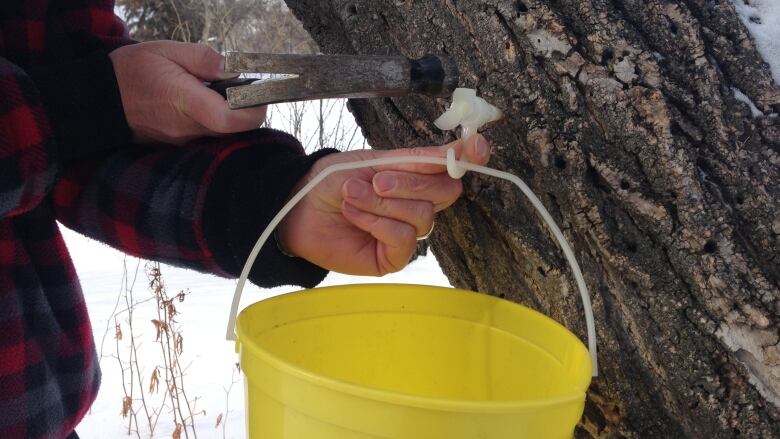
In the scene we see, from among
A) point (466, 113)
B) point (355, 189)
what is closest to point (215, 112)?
point (355, 189)

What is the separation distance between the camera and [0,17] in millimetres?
981

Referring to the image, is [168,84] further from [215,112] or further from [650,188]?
[650,188]

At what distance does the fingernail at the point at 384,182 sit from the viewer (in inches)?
33.2

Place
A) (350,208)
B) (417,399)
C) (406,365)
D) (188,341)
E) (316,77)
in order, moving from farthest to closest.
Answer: (188,341)
(406,365)
(350,208)
(316,77)
(417,399)

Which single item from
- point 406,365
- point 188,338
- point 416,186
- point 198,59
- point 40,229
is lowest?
point 188,338

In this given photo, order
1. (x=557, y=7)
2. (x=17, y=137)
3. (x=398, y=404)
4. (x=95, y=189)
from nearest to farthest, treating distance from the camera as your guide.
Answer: (x=398, y=404) → (x=17, y=137) → (x=557, y=7) → (x=95, y=189)

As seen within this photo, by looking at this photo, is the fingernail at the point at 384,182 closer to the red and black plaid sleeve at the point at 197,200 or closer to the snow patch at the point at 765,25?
the red and black plaid sleeve at the point at 197,200

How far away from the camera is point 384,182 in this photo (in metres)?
0.85

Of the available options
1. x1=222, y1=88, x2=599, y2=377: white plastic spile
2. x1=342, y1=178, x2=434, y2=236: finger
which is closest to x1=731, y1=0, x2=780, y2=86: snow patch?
x1=222, y1=88, x2=599, y2=377: white plastic spile

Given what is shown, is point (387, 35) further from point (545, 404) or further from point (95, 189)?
point (545, 404)

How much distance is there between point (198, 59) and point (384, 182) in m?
0.31

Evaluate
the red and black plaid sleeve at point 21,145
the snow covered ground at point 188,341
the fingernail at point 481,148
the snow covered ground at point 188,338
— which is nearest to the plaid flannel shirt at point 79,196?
the red and black plaid sleeve at point 21,145

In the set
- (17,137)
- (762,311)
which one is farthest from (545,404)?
(17,137)

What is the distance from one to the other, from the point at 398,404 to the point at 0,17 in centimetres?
78
